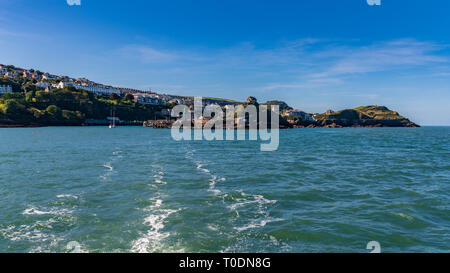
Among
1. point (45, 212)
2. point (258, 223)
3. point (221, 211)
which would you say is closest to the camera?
point (258, 223)

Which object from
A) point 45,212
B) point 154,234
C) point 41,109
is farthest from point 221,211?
point 41,109

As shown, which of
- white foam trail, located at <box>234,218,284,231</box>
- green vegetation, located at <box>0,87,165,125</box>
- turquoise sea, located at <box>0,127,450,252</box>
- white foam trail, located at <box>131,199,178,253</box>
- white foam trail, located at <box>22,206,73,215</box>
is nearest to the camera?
white foam trail, located at <box>131,199,178,253</box>

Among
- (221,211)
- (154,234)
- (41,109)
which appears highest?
(41,109)

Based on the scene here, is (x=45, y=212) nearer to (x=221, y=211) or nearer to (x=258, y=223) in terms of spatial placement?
(x=221, y=211)

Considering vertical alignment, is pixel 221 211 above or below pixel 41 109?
below

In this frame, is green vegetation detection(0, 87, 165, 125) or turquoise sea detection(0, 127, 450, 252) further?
green vegetation detection(0, 87, 165, 125)

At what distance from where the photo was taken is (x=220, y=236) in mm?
11555

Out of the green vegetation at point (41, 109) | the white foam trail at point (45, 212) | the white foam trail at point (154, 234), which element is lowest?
the white foam trail at point (154, 234)

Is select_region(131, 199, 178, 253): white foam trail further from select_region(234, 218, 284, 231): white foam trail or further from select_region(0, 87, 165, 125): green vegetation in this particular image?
select_region(0, 87, 165, 125): green vegetation

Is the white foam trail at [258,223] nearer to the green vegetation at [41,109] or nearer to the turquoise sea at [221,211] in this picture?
the turquoise sea at [221,211]

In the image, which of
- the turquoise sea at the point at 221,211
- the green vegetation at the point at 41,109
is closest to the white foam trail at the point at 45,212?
the turquoise sea at the point at 221,211

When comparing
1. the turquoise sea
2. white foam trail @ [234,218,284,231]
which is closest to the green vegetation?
the turquoise sea

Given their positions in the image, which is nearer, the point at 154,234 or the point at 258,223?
the point at 154,234
